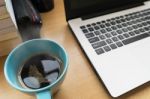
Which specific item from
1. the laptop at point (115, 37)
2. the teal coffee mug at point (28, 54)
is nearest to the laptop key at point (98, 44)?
the laptop at point (115, 37)

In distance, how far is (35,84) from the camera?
38cm

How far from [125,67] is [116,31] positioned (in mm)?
116

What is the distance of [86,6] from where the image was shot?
0.53 metres

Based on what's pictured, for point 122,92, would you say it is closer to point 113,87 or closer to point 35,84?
point 113,87

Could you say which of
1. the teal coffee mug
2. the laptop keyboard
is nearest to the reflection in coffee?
the teal coffee mug

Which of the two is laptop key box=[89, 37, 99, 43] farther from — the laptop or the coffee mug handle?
the coffee mug handle

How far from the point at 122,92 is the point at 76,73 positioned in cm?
11

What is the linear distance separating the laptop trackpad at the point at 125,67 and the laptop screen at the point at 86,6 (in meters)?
0.14

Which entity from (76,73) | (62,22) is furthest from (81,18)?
(76,73)

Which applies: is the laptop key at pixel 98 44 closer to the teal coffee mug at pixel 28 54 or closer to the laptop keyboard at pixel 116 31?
the laptop keyboard at pixel 116 31

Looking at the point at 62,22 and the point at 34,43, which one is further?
the point at 62,22

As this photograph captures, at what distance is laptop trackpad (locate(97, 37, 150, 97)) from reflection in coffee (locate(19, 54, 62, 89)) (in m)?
0.10

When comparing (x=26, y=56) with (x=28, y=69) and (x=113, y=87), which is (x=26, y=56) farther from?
(x=113, y=87)

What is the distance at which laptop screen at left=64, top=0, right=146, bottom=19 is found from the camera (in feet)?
1.68
